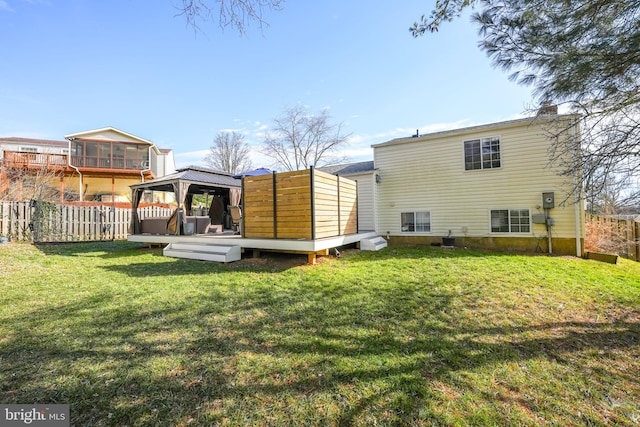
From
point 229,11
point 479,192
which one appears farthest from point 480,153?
point 229,11

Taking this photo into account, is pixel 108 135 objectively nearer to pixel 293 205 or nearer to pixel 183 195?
pixel 183 195

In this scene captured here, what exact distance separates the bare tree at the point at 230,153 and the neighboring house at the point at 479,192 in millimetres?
21652

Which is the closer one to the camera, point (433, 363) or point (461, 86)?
point (433, 363)

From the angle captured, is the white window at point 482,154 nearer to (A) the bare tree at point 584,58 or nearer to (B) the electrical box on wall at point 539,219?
(B) the electrical box on wall at point 539,219

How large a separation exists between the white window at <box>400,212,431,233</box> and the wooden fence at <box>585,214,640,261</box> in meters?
5.34

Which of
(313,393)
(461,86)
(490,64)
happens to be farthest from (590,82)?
(313,393)

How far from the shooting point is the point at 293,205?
6828 mm

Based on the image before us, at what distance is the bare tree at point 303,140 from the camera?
23.1 m

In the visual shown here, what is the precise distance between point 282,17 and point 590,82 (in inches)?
178

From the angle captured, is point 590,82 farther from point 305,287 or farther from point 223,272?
point 223,272

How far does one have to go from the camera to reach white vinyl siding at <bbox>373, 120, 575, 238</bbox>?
8.92 m

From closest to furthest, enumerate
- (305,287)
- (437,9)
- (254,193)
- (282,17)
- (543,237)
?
(282,17)
(437,9)
(305,287)
(254,193)
(543,237)

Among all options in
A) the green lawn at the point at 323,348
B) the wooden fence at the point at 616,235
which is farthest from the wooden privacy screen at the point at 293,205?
the wooden fence at the point at 616,235

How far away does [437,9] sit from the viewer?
408cm
